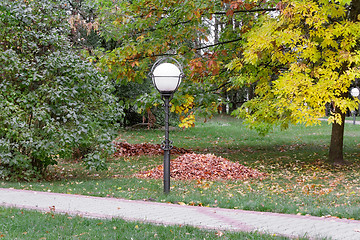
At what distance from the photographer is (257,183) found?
10.7 m

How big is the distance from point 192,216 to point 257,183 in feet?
15.0

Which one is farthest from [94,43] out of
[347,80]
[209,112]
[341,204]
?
[341,204]

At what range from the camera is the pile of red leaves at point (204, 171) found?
11.7 m

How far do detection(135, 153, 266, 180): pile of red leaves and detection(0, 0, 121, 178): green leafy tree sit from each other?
190 cm

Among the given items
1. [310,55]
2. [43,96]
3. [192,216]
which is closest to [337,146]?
[310,55]

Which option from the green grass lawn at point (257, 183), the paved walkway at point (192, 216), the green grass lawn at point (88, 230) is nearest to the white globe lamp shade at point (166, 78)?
the green grass lawn at point (257, 183)

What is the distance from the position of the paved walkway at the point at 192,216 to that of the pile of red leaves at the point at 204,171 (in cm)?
392

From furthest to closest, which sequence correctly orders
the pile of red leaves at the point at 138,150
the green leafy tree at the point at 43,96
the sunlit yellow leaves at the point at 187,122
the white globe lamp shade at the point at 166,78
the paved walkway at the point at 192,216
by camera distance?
the pile of red leaves at the point at 138,150 < the sunlit yellow leaves at the point at 187,122 < the green leafy tree at the point at 43,96 < the white globe lamp shade at the point at 166,78 < the paved walkway at the point at 192,216

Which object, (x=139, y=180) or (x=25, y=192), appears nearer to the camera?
(x=25, y=192)

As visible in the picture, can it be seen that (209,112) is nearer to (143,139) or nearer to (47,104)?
(47,104)

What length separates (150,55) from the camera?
48.3 ft

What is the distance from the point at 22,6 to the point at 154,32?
535 cm

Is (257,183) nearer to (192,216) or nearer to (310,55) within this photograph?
(310,55)

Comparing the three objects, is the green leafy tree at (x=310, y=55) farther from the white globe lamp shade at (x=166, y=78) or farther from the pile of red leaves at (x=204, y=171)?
the white globe lamp shade at (x=166, y=78)
